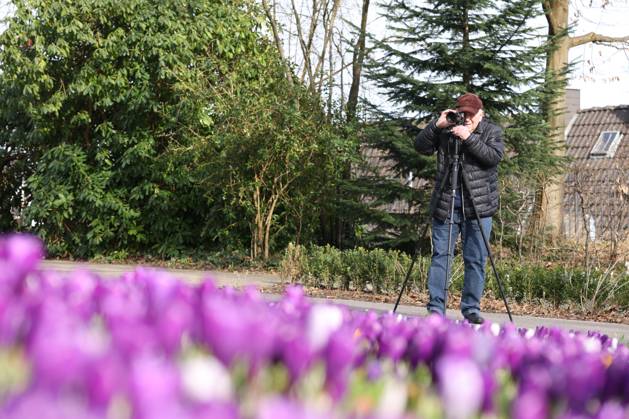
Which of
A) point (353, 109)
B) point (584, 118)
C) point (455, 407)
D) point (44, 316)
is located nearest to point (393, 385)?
point (455, 407)

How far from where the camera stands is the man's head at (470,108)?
8.26 m

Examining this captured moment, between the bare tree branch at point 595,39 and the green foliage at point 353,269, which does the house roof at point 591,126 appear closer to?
the bare tree branch at point 595,39

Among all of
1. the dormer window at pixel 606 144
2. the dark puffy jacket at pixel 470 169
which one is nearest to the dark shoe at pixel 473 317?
the dark puffy jacket at pixel 470 169

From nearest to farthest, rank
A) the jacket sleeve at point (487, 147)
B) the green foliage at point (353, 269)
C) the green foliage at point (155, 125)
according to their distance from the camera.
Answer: the jacket sleeve at point (487, 147) < the green foliage at point (353, 269) < the green foliage at point (155, 125)

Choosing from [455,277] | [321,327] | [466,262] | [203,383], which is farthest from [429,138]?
[203,383]

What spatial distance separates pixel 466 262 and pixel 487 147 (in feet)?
3.36

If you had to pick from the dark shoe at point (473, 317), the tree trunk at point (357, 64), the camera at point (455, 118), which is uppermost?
the tree trunk at point (357, 64)

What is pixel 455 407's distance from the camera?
1296mm

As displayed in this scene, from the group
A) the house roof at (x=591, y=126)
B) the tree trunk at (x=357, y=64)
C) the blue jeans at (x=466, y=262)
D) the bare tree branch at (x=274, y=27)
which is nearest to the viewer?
the blue jeans at (x=466, y=262)

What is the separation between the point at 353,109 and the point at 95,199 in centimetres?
553

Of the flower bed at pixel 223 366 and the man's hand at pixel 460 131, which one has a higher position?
the man's hand at pixel 460 131

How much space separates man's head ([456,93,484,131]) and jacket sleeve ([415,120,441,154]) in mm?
259

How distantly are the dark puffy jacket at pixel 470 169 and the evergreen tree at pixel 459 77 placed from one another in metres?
8.29

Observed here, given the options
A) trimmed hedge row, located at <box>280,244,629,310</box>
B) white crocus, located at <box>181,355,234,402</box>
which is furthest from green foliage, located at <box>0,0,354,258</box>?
white crocus, located at <box>181,355,234,402</box>
